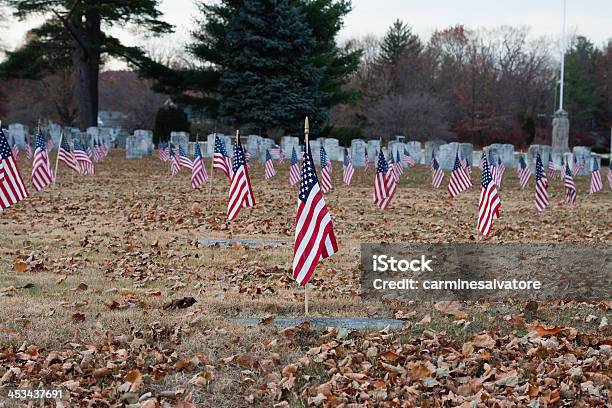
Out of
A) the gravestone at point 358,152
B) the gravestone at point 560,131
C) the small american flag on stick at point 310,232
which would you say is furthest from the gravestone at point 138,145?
the small american flag on stick at point 310,232

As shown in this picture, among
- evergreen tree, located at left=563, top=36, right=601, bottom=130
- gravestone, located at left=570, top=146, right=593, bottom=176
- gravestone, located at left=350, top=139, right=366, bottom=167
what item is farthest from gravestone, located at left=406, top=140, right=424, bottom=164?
evergreen tree, located at left=563, top=36, right=601, bottom=130

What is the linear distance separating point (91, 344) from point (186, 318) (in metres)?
0.99

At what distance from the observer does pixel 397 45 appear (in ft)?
210

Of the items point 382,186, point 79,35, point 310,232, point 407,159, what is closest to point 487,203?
point 382,186

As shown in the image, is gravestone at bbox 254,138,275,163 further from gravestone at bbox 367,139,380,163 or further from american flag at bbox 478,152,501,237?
american flag at bbox 478,152,501,237

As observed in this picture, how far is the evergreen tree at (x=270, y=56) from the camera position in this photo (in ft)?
128

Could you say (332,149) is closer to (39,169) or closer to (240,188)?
(39,169)

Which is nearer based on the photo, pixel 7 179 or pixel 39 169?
pixel 7 179

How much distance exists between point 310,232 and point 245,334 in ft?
3.96

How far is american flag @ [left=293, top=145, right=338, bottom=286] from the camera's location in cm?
682

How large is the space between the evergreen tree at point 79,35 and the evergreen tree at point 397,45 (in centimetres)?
2839

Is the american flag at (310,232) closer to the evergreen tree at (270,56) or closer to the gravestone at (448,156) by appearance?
the gravestone at (448,156)

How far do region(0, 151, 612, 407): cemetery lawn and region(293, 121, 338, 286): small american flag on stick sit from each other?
476 millimetres

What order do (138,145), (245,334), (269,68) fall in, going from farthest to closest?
(269,68), (138,145), (245,334)
